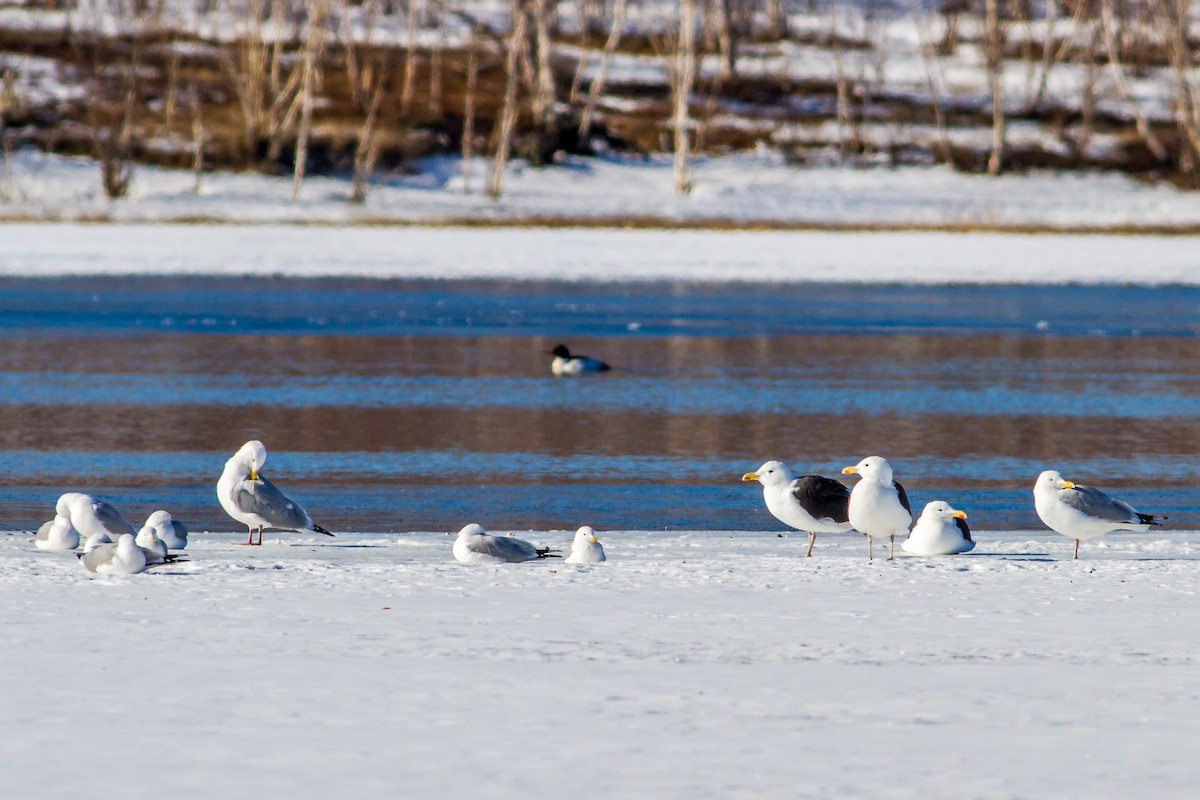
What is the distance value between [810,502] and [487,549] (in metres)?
1.42

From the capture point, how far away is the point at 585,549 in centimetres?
706

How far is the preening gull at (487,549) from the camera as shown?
7082 mm

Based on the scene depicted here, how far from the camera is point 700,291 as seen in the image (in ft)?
78.0

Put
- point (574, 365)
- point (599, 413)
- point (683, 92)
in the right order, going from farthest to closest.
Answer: point (683, 92) → point (574, 365) → point (599, 413)

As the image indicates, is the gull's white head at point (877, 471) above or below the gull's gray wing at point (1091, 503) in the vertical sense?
above

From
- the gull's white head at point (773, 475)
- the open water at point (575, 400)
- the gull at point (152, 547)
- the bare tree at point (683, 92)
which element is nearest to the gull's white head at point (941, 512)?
the gull's white head at point (773, 475)

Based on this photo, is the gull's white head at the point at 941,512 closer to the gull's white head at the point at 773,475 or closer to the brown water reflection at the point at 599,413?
the gull's white head at the point at 773,475

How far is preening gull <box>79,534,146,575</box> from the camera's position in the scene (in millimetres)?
6586

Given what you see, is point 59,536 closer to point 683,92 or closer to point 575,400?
point 575,400

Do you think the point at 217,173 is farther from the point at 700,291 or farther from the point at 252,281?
the point at 700,291

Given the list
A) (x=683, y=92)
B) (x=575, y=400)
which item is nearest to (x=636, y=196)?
(x=683, y=92)

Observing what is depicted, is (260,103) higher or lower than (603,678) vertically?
lower

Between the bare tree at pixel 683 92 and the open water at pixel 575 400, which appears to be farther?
the bare tree at pixel 683 92

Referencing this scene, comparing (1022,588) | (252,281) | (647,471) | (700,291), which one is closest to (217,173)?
(252,281)
